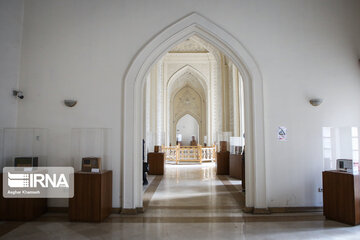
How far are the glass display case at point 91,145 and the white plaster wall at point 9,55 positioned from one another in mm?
1217

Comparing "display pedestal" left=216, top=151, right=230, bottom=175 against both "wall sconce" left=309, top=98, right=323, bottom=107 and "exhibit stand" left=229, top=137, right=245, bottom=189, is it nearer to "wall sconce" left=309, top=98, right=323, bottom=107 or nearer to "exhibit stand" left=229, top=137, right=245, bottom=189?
"exhibit stand" left=229, top=137, right=245, bottom=189

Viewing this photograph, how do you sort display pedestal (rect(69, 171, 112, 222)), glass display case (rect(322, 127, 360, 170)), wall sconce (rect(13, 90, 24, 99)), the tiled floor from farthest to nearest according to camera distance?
1. wall sconce (rect(13, 90, 24, 99))
2. glass display case (rect(322, 127, 360, 170))
3. display pedestal (rect(69, 171, 112, 222))
4. the tiled floor

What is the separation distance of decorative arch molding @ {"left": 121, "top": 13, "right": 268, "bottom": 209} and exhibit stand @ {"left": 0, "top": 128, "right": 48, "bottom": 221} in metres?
1.51

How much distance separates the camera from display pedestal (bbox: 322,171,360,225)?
13.4 ft

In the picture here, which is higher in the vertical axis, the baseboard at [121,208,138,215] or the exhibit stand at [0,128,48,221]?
the exhibit stand at [0,128,48,221]

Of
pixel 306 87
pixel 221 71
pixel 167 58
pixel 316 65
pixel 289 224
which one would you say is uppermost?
pixel 167 58

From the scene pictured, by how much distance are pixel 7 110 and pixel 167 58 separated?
12.9 m

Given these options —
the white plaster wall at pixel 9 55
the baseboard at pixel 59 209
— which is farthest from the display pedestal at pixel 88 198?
the white plaster wall at pixel 9 55

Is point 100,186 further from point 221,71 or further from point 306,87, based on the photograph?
point 221,71

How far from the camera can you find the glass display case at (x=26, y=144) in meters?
4.84

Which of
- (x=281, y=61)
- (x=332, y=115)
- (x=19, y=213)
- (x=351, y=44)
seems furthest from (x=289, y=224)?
(x=19, y=213)

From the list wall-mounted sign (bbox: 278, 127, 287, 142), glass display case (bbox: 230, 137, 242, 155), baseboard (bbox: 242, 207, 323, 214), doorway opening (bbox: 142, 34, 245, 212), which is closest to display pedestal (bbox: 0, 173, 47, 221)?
doorway opening (bbox: 142, 34, 245, 212)

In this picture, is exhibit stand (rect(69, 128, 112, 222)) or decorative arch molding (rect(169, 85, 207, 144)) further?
decorative arch molding (rect(169, 85, 207, 144))

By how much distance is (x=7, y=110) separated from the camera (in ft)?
15.8
